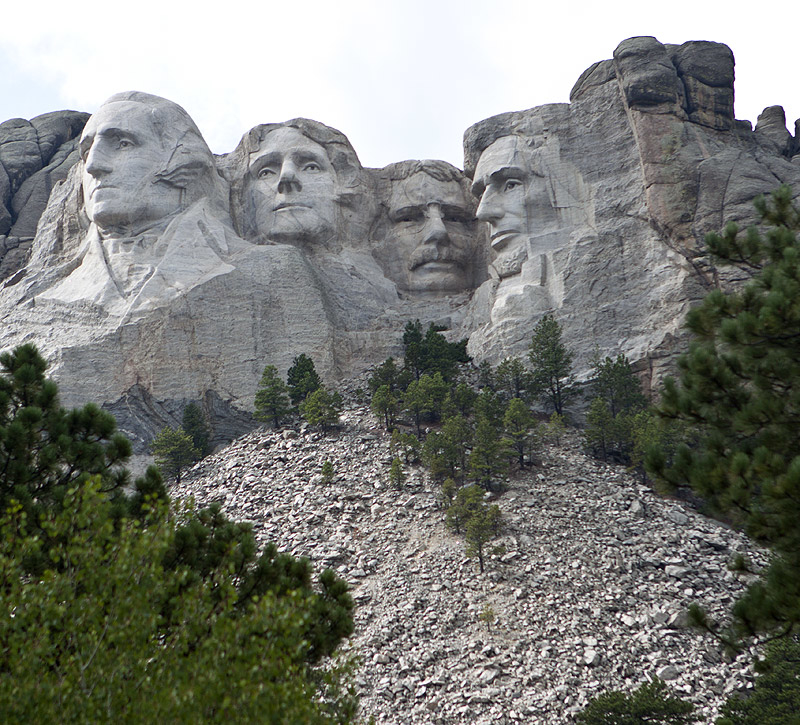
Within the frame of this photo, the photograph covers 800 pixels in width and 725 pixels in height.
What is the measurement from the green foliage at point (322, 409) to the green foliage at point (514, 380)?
5.51 meters

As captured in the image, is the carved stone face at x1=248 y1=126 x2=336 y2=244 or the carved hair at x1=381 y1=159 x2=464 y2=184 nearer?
the carved stone face at x1=248 y1=126 x2=336 y2=244

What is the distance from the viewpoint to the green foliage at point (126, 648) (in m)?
9.86

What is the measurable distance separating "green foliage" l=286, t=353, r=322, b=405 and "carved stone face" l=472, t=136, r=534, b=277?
862cm

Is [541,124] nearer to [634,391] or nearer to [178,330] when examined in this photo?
[634,391]

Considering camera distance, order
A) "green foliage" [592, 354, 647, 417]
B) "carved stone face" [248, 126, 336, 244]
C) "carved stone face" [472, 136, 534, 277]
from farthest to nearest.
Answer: "carved stone face" [248, 126, 336, 244]
"carved stone face" [472, 136, 534, 277]
"green foliage" [592, 354, 647, 417]

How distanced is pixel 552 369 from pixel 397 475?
25.0 ft

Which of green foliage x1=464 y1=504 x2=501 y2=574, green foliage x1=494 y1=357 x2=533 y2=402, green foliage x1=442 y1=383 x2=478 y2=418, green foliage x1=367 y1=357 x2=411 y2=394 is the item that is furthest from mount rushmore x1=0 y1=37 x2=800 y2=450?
green foliage x1=464 y1=504 x2=501 y2=574

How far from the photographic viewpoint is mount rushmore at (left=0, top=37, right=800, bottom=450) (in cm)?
3788

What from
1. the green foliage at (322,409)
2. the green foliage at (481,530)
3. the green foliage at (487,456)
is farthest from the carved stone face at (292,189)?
the green foliage at (481,530)

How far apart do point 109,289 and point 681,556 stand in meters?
23.2

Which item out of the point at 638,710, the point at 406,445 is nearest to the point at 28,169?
the point at 406,445

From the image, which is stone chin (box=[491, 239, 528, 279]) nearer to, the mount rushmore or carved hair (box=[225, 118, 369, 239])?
the mount rushmore

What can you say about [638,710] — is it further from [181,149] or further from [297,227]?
[181,149]

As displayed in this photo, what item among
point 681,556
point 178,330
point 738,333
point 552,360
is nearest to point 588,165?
point 552,360
